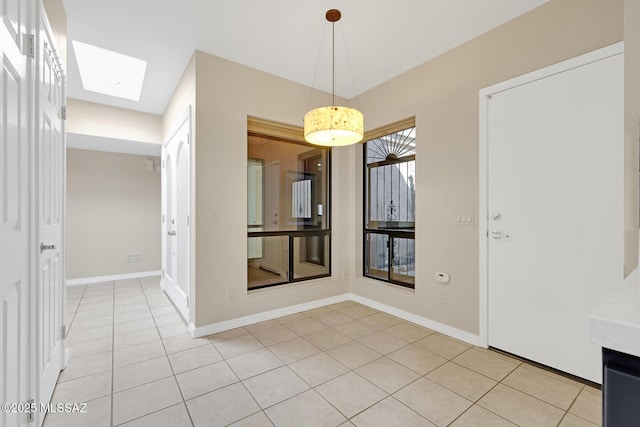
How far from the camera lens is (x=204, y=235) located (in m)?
2.76

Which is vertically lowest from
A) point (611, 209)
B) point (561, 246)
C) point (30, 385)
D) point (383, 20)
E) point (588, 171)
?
point (30, 385)

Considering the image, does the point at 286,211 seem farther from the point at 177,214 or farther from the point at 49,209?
the point at 49,209

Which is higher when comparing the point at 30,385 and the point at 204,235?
the point at 204,235

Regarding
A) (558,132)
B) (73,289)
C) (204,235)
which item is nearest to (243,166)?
(204,235)

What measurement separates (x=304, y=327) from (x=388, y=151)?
2.31 metres

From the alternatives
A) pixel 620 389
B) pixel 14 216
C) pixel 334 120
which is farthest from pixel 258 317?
pixel 620 389

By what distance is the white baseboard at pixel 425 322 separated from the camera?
101 inches

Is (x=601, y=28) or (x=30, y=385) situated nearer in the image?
(x=30, y=385)

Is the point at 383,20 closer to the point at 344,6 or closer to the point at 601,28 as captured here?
the point at 344,6

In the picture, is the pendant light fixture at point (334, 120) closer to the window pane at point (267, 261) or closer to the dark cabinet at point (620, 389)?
the window pane at point (267, 261)

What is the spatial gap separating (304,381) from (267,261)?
1.66 m

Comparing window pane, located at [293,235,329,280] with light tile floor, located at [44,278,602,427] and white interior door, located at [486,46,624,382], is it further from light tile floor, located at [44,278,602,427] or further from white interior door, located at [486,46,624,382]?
white interior door, located at [486,46,624,382]

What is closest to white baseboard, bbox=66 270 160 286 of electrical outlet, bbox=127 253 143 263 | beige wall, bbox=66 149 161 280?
beige wall, bbox=66 149 161 280

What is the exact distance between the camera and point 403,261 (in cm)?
343
